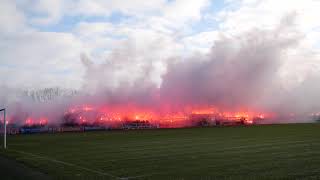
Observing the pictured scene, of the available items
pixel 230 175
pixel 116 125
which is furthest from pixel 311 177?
pixel 116 125

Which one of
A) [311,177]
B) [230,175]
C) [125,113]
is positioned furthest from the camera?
[125,113]

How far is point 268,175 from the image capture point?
19750 millimetres

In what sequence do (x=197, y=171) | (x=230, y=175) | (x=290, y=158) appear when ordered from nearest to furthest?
(x=230, y=175)
(x=197, y=171)
(x=290, y=158)

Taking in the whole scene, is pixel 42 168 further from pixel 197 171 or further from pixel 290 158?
pixel 290 158

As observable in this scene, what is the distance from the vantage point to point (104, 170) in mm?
24594

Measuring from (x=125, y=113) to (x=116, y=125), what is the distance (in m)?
12.3

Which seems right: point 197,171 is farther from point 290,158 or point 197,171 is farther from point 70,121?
point 70,121

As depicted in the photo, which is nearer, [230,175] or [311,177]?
[311,177]

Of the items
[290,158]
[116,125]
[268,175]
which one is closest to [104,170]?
[268,175]

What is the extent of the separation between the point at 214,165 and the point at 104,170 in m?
6.36

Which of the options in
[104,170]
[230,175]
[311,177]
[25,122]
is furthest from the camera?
[25,122]

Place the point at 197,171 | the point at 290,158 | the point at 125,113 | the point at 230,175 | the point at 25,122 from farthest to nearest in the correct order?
the point at 125,113, the point at 25,122, the point at 290,158, the point at 197,171, the point at 230,175

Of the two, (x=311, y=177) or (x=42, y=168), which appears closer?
(x=311, y=177)

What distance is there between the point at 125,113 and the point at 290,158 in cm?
10903
